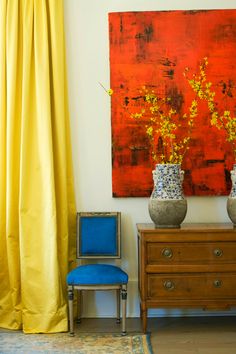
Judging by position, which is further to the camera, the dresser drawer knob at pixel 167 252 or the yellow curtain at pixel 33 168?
the yellow curtain at pixel 33 168

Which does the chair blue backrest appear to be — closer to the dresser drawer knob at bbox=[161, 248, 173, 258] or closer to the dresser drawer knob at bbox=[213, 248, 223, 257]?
the dresser drawer knob at bbox=[161, 248, 173, 258]

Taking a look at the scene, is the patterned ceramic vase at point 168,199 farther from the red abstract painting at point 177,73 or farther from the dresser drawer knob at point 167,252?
the red abstract painting at point 177,73

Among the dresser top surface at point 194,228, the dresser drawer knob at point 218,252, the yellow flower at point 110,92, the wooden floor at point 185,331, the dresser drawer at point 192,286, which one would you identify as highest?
the yellow flower at point 110,92

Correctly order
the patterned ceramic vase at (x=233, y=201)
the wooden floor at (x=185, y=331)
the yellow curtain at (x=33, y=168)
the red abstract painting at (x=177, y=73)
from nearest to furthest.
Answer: the wooden floor at (x=185, y=331) < the patterned ceramic vase at (x=233, y=201) < the yellow curtain at (x=33, y=168) < the red abstract painting at (x=177, y=73)

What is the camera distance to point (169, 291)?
3.42 meters

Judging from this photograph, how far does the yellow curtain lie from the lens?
3.67m

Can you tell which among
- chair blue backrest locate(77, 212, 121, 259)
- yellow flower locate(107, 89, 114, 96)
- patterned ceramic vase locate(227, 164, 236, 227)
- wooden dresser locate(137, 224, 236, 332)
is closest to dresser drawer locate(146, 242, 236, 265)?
wooden dresser locate(137, 224, 236, 332)

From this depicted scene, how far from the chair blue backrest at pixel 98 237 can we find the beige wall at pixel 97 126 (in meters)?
0.17

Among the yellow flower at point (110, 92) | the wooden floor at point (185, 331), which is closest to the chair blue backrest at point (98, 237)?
the wooden floor at point (185, 331)

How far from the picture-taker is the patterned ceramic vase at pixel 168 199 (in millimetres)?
3514

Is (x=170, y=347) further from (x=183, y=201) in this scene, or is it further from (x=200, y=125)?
(x=200, y=125)

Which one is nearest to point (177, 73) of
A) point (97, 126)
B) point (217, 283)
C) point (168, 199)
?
point (97, 126)

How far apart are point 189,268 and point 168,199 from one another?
529 millimetres

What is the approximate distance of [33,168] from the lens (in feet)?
12.3
